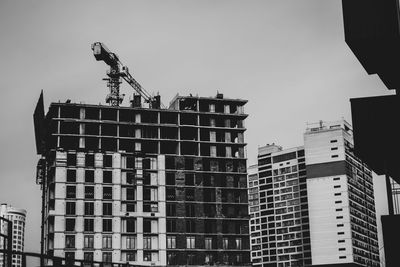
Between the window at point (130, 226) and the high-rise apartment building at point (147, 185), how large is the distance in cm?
15

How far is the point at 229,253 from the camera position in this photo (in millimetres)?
102188

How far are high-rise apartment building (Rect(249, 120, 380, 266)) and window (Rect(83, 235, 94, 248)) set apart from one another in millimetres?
70715

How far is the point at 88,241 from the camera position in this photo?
325 ft

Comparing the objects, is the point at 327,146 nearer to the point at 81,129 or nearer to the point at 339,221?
the point at 339,221

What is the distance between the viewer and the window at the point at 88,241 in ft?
324

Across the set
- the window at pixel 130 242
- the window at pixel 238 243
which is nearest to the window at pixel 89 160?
the window at pixel 130 242

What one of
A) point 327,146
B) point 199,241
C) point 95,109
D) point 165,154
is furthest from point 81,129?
point 327,146

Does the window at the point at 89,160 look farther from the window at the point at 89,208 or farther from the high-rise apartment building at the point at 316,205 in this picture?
the high-rise apartment building at the point at 316,205

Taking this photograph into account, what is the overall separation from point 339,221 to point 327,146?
18.3 m

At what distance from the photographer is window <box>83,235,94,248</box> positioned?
324ft

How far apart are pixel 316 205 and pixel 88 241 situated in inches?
3258

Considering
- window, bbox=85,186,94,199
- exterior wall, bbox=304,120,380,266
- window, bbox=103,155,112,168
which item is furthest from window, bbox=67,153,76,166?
exterior wall, bbox=304,120,380,266

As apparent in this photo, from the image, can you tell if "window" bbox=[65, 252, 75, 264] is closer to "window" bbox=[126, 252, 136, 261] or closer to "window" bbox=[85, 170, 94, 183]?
"window" bbox=[126, 252, 136, 261]

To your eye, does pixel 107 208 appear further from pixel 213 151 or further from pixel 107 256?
pixel 213 151
